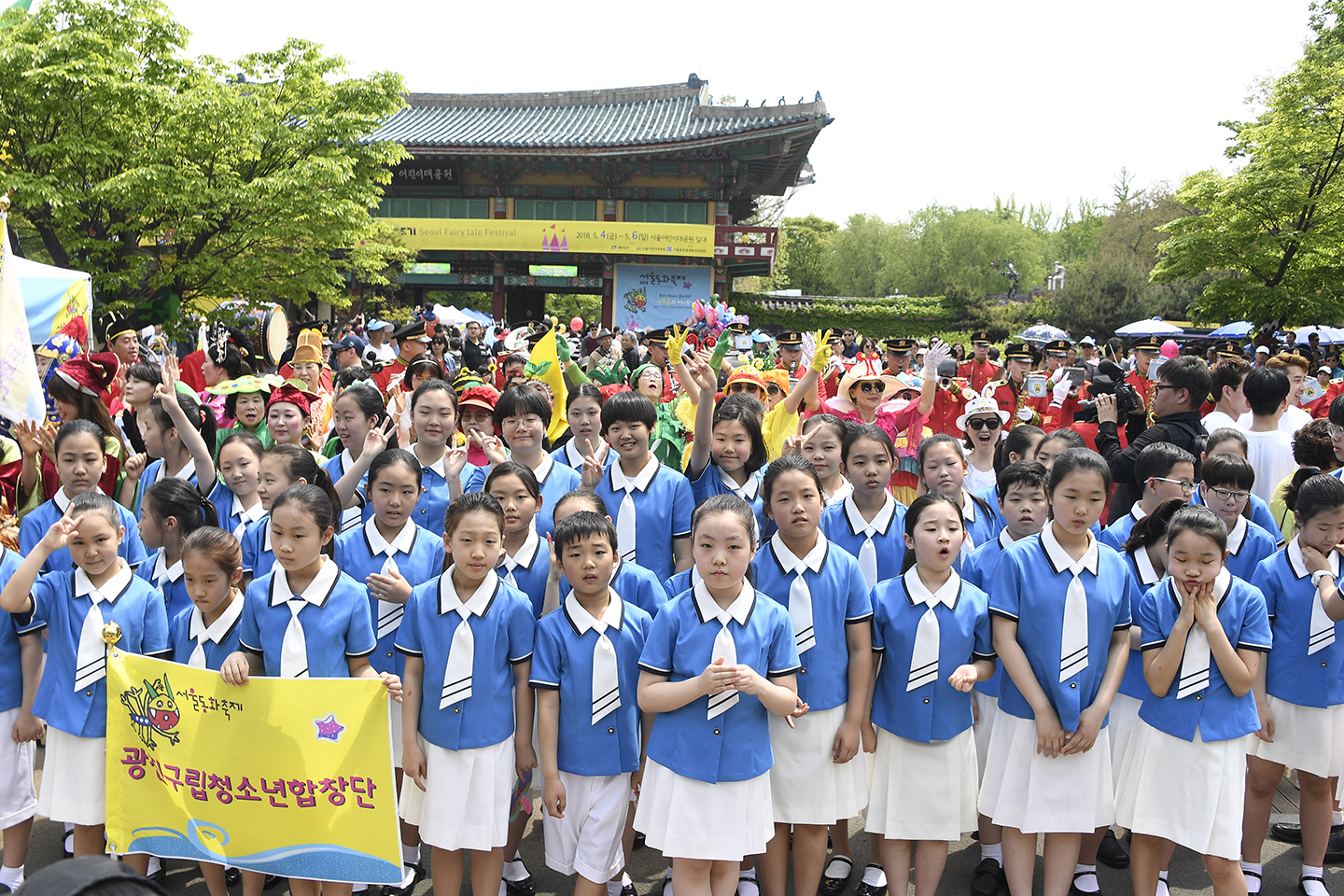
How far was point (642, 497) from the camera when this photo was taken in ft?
12.4

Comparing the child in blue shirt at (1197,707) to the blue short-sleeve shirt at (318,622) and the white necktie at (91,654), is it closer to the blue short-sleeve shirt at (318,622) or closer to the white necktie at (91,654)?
the blue short-sleeve shirt at (318,622)

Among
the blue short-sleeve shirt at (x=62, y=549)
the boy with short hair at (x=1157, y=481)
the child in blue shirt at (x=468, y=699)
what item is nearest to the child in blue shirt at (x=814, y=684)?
the child in blue shirt at (x=468, y=699)

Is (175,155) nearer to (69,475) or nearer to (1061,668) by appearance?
(69,475)

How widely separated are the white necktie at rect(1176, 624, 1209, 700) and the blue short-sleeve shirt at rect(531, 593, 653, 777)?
5.59 ft

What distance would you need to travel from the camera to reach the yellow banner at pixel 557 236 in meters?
24.6

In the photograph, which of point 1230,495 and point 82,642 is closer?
point 82,642

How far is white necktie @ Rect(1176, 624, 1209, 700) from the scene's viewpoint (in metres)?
2.90

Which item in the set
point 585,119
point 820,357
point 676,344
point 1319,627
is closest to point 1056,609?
point 1319,627

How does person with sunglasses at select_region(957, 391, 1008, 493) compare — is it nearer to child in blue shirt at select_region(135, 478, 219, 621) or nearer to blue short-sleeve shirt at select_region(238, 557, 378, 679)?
blue short-sleeve shirt at select_region(238, 557, 378, 679)

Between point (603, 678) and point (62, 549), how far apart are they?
81.8 inches

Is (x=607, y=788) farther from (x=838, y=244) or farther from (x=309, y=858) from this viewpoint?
(x=838, y=244)

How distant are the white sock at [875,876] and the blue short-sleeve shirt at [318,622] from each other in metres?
1.93

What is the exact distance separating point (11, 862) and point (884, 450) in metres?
3.35

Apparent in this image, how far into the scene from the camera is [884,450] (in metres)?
3.51
